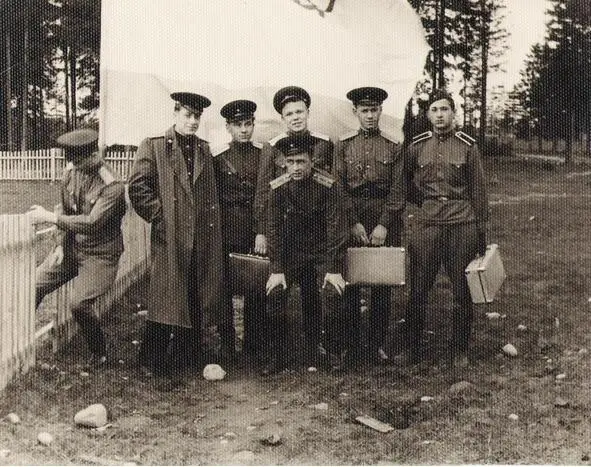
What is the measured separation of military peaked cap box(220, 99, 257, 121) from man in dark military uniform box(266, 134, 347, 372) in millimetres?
546

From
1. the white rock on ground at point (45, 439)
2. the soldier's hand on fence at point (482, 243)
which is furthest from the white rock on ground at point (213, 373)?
the soldier's hand on fence at point (482, 243)

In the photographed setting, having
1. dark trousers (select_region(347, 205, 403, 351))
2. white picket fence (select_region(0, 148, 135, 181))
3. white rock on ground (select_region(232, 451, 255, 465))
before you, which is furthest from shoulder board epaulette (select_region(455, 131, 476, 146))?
white picket fence (select_region(0, 148, 135, 181))

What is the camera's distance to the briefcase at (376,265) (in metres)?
5.51

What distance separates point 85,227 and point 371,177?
2.12 meters

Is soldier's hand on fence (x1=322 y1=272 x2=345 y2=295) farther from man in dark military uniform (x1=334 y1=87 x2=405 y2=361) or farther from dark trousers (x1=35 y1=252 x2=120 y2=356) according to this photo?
dark trousers (x1=35 y1=252 x2=120 y2=356)

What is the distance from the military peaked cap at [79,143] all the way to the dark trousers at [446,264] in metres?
2.39

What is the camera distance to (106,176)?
5.29 metres

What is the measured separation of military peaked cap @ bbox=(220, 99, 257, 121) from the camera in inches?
228

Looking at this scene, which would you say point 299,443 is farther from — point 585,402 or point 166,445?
point 585,402

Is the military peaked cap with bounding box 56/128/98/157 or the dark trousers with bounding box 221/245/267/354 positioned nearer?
the military peaked cap with bounding box 56/128/98/157

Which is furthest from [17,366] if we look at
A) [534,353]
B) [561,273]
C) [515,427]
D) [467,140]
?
[561,273]

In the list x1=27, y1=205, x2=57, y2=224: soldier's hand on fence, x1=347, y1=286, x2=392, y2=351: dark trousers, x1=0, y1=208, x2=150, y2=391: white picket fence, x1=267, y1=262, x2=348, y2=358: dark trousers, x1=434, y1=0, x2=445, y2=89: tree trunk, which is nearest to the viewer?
x1=0, y1=208, x2=150, y2=391: white picket fence

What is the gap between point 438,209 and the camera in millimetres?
5742

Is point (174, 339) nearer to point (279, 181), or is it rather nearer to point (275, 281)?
point (275, 281)
